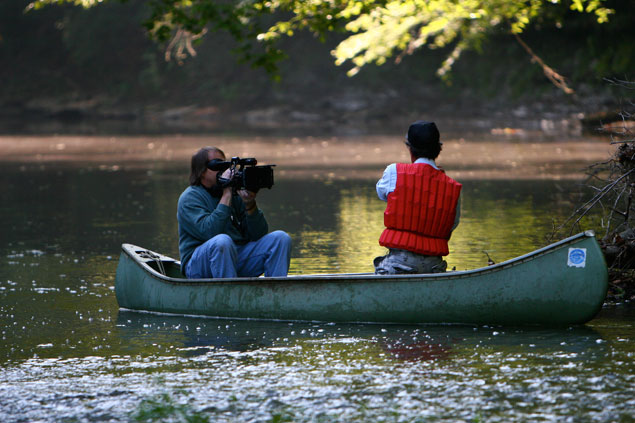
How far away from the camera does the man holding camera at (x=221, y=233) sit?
7.04m

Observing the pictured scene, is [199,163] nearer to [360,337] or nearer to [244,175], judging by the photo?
[244,175]

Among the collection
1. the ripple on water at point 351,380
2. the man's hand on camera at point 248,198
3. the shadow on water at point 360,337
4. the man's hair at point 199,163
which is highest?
the man's hair at point 199,163

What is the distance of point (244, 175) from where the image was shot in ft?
22.6

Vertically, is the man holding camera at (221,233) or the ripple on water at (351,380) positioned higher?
the man holding camera at (221,233)

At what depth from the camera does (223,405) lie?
4793mm

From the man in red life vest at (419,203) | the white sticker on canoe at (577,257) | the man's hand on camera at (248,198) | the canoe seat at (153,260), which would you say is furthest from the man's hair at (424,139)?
the canoe seat at (153,260)

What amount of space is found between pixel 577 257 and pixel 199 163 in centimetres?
268

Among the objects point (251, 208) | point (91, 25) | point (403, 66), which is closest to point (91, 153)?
point (251, 208)

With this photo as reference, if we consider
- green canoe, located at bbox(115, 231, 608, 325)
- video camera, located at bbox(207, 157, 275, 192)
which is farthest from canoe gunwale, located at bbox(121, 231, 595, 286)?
video camera, located at bbox(207, 157, 275, 192)

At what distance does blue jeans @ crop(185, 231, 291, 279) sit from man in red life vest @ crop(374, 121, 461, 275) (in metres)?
1.05

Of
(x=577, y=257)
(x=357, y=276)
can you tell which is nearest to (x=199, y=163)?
(x=357, y=276)

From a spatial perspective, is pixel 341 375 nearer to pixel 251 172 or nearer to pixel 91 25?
pixel 251 172

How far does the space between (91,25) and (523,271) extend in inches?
1997

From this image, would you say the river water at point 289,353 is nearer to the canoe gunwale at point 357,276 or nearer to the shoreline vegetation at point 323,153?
the canoe gunwale at point 357,276
